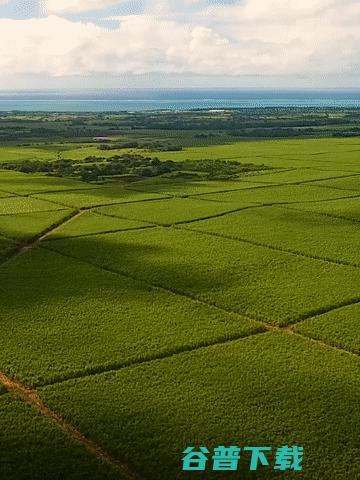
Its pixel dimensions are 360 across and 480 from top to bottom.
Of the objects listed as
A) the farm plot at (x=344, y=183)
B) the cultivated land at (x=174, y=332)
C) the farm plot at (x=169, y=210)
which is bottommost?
the cultivated land at (x=174, y=332)

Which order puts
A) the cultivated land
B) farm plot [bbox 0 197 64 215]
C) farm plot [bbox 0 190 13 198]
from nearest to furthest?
the cultivated land, farm plot [bbox 0 197 64 215], farm plot [bbox 0 190 13 198]

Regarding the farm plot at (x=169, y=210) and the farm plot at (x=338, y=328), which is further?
the farm plot at (x=169, y=210)

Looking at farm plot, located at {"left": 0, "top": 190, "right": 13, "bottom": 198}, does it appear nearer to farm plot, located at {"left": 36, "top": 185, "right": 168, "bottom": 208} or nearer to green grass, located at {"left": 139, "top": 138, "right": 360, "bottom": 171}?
farm plot, located at {"left": 36, "top": 185, "right": 168, "bottom": 208}

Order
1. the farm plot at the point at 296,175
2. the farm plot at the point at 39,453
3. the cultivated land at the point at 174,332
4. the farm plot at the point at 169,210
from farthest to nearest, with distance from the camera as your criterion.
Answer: the farm plot at the point at 296,175
the farm plot at the point at 169,210
the cultivated land at the point at 174,332
the farm plot at the point at 39,453

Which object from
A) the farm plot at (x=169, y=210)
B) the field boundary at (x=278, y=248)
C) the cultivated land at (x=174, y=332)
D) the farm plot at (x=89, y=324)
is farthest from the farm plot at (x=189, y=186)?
the farm plot at (x=89, y=324)

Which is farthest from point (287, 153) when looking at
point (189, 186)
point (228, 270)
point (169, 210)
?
point (228, 270)

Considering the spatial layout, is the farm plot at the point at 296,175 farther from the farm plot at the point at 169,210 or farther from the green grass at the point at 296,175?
the farm plot at the point at 169,210

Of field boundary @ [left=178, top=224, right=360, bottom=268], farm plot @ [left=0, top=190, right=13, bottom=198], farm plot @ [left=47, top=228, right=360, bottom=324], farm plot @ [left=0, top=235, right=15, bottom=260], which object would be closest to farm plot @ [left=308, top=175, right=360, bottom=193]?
field boundary @ [left=178, top=224, right=360, bottom=268]
